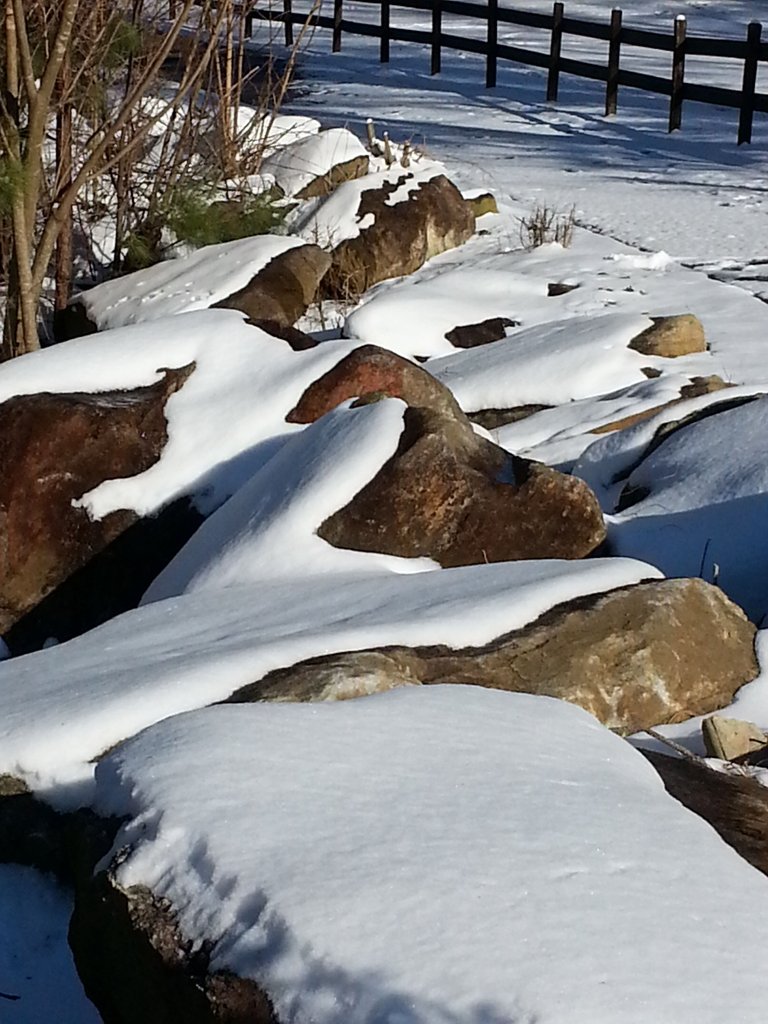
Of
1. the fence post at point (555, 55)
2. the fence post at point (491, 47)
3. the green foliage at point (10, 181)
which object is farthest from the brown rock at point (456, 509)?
the fence post at point (491, 47)

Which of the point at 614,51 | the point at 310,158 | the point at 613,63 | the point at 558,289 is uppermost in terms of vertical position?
the point at 614,51

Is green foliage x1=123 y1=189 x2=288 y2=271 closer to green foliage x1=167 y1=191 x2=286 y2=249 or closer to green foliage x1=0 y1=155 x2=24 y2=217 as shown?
green foliage x1=167 y1=191 x2=286 y2=249

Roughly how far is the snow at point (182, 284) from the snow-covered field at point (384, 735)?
979 mm

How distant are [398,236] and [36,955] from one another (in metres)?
7.35

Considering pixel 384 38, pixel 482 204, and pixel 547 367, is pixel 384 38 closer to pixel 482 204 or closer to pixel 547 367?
pixel 482 204

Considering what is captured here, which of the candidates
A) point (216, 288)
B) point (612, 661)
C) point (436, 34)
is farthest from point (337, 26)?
point (612, 661)

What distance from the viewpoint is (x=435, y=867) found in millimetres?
1753

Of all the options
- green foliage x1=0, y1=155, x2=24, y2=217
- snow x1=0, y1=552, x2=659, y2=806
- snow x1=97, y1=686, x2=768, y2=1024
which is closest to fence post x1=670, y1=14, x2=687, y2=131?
green foliage x1=0, y1=155, x2=24, y2=217

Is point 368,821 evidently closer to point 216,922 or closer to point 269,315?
point 216,922

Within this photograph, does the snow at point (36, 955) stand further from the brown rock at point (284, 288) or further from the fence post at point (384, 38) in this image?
the fence post at point (384, 38)

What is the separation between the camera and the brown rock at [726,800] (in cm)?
225

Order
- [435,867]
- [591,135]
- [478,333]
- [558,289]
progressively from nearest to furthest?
[435,867], [478,333], [558,289], [591,135]

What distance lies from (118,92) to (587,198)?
398 centimetres

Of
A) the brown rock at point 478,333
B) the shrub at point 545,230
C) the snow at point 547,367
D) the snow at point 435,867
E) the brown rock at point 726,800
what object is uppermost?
the snow at point 435,867
